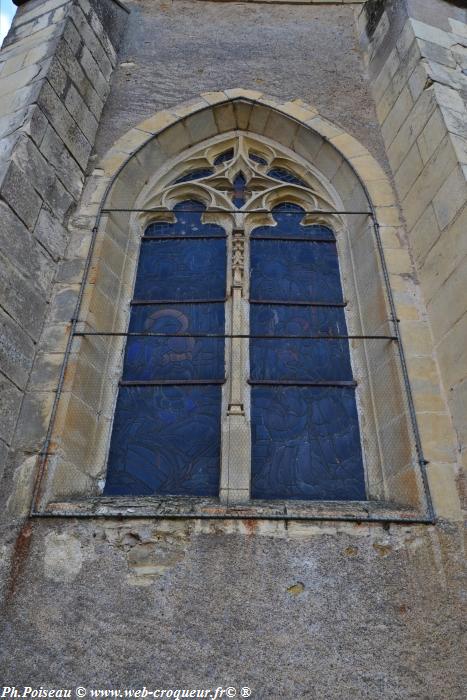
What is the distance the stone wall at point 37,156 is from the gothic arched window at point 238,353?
0.59 m

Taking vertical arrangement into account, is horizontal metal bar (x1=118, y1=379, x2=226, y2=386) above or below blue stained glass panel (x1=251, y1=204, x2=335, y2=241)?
below

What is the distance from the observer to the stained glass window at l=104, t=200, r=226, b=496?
3.45 m

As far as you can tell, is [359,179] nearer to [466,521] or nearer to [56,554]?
[466,521]

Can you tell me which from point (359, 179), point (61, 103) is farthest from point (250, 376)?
point (61, 103)

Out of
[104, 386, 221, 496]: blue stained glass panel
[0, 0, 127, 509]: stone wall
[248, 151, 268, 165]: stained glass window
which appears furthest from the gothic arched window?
[0, 0, 127, 509]: stone wall

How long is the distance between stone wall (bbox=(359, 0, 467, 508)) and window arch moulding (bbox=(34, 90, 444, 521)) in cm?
20

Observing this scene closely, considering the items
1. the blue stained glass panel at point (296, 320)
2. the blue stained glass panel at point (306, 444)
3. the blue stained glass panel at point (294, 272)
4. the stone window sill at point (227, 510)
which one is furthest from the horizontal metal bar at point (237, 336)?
the stone window sill at point (227, 510)

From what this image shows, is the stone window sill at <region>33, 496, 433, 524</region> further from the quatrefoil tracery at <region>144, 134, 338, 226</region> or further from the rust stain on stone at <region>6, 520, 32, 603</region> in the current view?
the quatrefoil tracery at <region>144, 134, 338, 226</region>

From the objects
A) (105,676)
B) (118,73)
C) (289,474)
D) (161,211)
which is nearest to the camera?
(105,676)

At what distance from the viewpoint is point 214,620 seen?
261cm

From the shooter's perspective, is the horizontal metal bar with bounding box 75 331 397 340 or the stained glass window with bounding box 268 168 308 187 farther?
the stained glass window with bounding box 268 168 308 187

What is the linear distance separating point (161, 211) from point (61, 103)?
3.35 ft

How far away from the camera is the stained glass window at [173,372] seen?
3453 mm

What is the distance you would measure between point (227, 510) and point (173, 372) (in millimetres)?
1162
